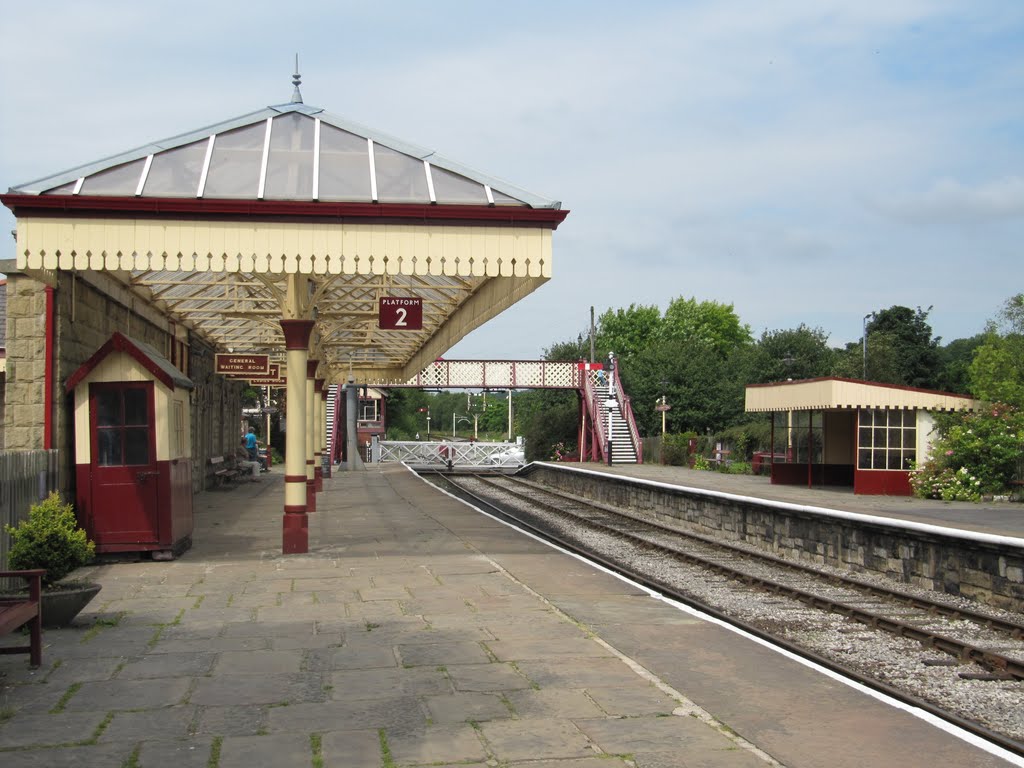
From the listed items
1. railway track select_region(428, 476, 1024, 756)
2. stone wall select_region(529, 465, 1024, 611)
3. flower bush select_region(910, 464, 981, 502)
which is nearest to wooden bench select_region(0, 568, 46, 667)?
railway track select_region(428, 476, 1024, 756)

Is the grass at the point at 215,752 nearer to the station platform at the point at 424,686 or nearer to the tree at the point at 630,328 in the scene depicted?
the station platform at the point at 424,686

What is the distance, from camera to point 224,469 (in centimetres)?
2753

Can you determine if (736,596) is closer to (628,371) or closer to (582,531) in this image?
(582,531)

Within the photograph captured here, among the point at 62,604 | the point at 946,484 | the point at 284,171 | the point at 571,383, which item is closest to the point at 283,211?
the point at 284,171

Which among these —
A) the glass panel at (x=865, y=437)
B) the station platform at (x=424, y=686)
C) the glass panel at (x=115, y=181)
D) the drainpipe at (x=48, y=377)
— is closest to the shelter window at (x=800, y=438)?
the glass panel at (x=865, y=437)

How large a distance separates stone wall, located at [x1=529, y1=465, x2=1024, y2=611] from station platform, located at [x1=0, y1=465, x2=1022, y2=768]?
361 cm

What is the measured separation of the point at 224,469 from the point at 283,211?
17.8 meters

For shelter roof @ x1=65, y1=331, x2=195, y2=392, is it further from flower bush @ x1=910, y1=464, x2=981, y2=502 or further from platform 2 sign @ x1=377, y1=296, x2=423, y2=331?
flower bush @ x1=910, y1=464, x2=981, y2=502

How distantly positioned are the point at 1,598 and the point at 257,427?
6767cm

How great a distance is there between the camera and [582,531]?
65.4 feet

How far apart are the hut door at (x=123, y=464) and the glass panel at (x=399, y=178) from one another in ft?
10.8

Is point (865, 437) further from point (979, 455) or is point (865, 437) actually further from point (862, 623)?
point (862, 623)

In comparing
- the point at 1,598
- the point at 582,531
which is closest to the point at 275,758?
the point at 1,598

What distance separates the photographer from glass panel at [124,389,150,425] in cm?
1153
